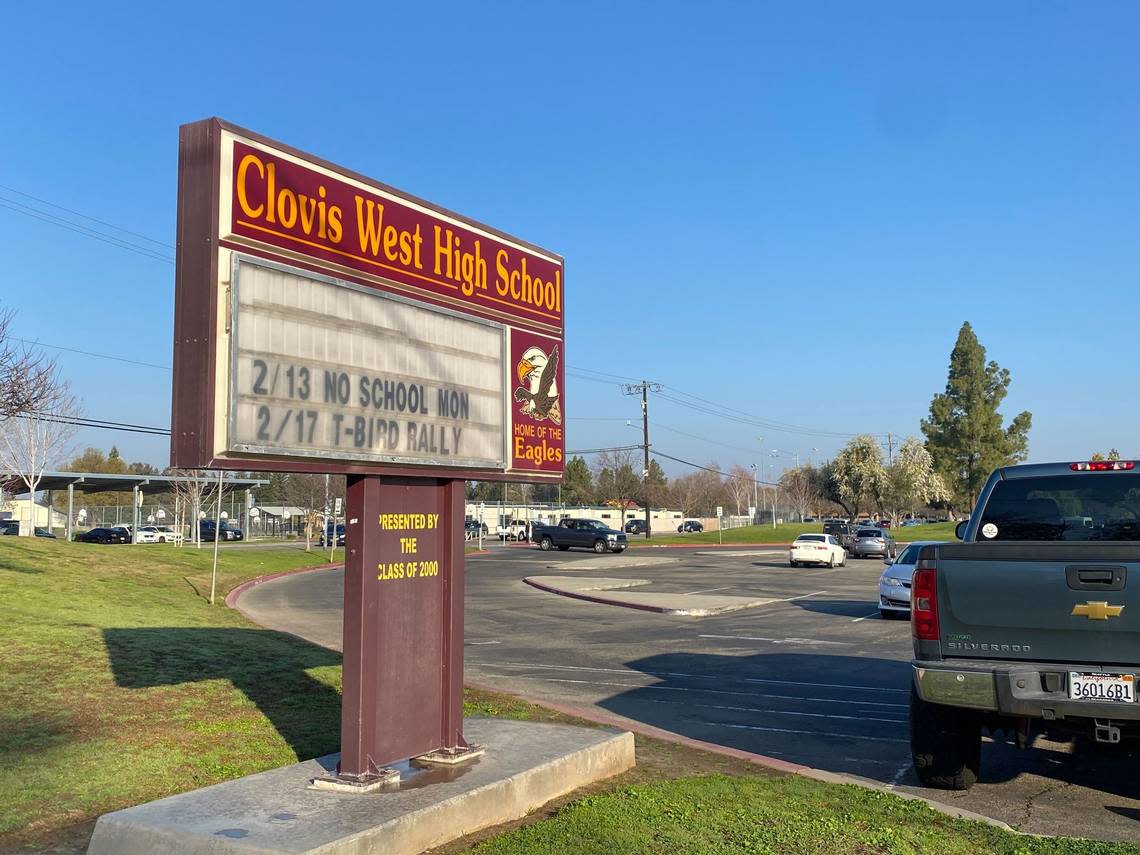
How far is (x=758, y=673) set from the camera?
1384 cm

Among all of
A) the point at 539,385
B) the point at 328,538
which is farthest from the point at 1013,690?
the point at 328,538

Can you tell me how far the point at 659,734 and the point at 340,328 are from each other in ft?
16.5

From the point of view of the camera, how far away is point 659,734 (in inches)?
372

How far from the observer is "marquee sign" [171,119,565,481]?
573cm

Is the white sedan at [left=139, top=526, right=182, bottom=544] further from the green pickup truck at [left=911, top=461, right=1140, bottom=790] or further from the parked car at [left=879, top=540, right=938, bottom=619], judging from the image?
the green pickup truck at [left=911, top=461, right=1140, bottom=790]

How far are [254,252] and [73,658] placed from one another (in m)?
6.67

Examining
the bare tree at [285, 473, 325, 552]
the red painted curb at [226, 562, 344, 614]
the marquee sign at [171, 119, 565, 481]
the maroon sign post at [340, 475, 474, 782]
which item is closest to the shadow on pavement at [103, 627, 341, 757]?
the maroon sign post at [340, 475, 474, 782]

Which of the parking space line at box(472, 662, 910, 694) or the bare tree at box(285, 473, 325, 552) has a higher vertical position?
the bare tree at box(285, 473, 325, 552)

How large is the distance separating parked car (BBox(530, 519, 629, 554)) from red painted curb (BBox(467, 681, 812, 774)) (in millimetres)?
38768

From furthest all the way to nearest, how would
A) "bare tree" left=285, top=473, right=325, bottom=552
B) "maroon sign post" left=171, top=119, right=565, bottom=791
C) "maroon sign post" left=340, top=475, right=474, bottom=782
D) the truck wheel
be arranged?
"bare tree" left=285, top=473, right=325, bottom=552 < the truck wheel < "maroon sign post" left=340, top=475, right=474, bottom=782 < "maroon sign post" left=171, top=119, right=565, bottom=791

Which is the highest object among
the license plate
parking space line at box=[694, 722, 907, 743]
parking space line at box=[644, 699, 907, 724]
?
the license plate

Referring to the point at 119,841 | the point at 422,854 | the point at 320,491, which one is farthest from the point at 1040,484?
the point at 320,491

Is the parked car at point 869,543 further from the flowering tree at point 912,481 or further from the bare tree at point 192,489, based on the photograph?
the flowering tree at point 912,481

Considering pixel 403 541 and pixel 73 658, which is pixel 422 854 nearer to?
pixel 403 541
